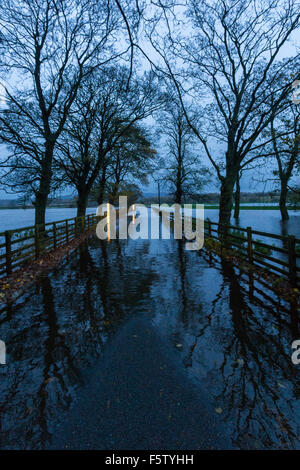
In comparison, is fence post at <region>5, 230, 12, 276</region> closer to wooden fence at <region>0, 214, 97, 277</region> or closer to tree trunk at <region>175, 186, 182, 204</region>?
wooden fence at <region>0, 214, 97, 277</region>

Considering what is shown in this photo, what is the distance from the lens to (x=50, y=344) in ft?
13.6

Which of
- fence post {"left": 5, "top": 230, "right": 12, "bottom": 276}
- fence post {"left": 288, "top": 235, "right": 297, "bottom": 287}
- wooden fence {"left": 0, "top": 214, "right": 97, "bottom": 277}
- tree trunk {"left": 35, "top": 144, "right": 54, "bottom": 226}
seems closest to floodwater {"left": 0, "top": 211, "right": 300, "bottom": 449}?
fence post {"left": 288, "top": 235, "right": 297, "bottom": 287}

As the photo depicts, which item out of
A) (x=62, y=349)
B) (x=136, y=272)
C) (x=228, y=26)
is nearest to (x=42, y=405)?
(x=62, y=349)

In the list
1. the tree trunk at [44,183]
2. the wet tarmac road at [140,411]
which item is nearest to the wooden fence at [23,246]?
the tree trunk at [44,183]

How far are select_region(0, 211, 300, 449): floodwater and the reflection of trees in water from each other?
1 cm

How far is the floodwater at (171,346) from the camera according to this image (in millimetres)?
2574

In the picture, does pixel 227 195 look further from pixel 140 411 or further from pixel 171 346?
pixel 140 411

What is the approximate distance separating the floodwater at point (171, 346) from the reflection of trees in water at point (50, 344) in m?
0.01

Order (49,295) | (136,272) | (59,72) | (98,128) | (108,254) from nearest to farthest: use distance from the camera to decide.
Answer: (49,295) < (136,272) < (108,254) < (59,72) < (98,128)

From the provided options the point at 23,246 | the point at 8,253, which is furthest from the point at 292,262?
the point at 23,246

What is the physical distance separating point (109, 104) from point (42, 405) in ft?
77.8

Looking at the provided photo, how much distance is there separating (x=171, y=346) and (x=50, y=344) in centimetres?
200

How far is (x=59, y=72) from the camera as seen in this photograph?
1645cm

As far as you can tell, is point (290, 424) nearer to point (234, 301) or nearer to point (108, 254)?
point (234, 301)
